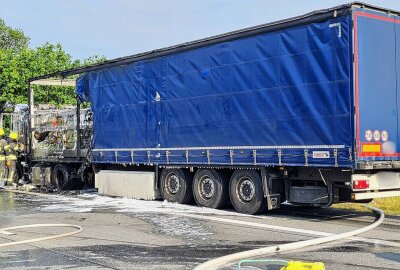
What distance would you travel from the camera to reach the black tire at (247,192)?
37.1ft

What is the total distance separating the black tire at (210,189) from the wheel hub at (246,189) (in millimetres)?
530

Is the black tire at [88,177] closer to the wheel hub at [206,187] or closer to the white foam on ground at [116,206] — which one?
the white foam on ground at [116,206]

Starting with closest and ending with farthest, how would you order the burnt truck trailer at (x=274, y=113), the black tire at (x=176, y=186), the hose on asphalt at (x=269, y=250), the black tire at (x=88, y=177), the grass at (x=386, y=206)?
the hose on asphalt at (x=269, y=250)
the burnt truck trailer at (x=274, y=113)
the grass at (x=386, y=206)
the black tire at (x=176, y=186)
the black tire at (x=88, y=177)

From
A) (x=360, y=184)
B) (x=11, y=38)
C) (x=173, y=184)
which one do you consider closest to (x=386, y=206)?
(x=360, y=184)

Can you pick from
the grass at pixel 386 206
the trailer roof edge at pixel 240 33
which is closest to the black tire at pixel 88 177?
the trailer roof edge at pixel 240 33

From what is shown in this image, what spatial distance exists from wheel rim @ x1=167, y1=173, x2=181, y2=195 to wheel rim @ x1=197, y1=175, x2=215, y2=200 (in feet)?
2.67

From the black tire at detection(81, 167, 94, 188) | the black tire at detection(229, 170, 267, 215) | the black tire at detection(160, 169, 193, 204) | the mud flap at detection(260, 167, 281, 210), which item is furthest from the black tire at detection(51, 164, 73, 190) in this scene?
the mud flap at detection(260, 167, 281, 210)

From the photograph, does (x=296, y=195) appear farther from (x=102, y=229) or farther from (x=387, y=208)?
(x=102, y=229)

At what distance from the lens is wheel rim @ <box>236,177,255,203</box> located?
11508mm

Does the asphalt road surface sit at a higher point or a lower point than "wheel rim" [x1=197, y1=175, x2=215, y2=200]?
lower

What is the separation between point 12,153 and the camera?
19938 mm

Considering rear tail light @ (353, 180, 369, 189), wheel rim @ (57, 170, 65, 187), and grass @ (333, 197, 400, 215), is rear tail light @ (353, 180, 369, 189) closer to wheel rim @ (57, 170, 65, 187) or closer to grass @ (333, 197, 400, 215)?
grass @ (333, 197, 400, 215)

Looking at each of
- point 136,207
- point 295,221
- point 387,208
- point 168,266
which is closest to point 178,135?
point 136,207

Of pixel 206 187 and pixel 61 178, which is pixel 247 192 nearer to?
pixel 206 187
